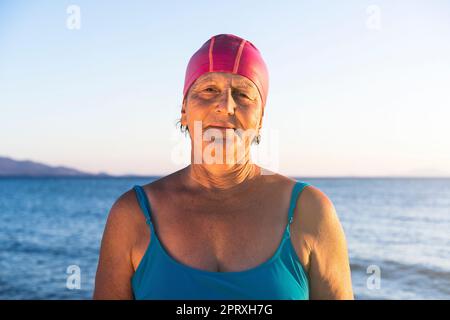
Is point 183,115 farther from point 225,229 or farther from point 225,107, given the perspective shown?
point 225,229

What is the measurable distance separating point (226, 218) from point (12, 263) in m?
18.6

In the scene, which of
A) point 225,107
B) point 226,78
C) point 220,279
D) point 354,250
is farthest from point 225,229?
point 354,250

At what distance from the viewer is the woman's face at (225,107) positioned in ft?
7.06

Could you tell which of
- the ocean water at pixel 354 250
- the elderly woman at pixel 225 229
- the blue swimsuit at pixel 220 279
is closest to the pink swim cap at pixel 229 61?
the elderly woman at pixel 225 229

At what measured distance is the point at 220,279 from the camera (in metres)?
2.04

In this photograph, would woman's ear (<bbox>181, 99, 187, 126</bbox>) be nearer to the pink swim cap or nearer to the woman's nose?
the pink swim cap

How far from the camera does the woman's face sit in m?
2.15

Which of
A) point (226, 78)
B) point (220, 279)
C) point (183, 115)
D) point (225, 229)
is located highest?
point (226, 78)

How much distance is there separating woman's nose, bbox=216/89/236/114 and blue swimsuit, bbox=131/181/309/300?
0.50 m

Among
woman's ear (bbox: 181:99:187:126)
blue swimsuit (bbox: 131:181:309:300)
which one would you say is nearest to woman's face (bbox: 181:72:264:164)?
woman's ear (bbox: 181:99:187:126)

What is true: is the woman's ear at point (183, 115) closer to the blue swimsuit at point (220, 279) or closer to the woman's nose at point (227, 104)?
the woman's nose at point (227, 104)

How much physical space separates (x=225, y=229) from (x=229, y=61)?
0.70m

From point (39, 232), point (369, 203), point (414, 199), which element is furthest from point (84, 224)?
point (414, 199)

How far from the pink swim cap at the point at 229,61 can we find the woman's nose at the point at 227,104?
114 millimetres
